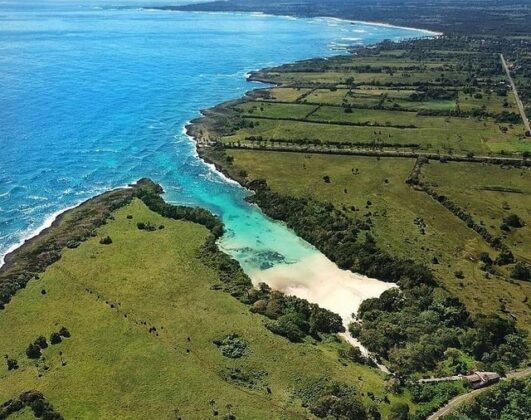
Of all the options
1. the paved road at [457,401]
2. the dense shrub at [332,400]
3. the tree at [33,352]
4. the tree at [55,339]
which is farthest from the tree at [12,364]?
the paved road at [457,401]

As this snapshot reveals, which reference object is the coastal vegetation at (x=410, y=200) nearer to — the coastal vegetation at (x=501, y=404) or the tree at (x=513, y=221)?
the tree at (x=513, y=221)

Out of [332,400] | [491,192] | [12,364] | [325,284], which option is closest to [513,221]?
[491,192]

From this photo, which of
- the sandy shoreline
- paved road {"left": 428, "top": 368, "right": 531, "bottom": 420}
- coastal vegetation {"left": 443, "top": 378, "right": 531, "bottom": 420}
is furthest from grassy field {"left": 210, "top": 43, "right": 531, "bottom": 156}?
coastal vegetation {"left": 443, "top": 378, "right": 531, "bottom": 420}

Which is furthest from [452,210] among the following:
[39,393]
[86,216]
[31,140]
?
[31,140]

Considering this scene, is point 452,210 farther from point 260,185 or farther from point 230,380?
point 230,380

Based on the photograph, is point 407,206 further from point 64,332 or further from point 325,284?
point 64,332

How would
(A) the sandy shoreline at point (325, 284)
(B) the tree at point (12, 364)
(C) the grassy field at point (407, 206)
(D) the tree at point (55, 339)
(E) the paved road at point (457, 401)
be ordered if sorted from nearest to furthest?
(E) the paved road at point (457, 401) < (B) the tree at point (12, 364) < (D) the tree at point (55, 339) < (A) the sandy shoreline at point (325, 284) < (C) the grassy field at point (407, 206)
